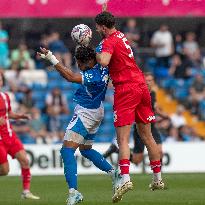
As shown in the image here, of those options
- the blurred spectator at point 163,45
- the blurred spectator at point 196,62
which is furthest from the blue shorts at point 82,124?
the blurred spectator at point 196,62

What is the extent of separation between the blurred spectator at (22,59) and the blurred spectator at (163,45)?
352cm

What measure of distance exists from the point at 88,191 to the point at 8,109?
6.68ft

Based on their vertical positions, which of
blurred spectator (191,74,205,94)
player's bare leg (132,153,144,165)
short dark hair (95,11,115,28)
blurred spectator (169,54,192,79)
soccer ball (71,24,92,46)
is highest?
blurred spectator (169,54,192,79)

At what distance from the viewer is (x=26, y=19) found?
98.0 ft

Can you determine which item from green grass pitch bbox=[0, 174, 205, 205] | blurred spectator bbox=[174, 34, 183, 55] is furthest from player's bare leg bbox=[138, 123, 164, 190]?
blurred spectator bbox=[174, 34, 183, 55]

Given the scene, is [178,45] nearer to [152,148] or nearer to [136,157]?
[136,157]

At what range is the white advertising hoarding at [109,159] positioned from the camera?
23.2m

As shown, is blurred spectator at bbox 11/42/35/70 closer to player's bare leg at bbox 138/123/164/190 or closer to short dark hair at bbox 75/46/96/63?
player's bare leg at bbox 138/123/164/190

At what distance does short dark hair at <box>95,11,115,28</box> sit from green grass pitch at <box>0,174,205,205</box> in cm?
252

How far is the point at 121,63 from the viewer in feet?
46.4

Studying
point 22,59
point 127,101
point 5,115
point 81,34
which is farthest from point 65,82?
point 127,101

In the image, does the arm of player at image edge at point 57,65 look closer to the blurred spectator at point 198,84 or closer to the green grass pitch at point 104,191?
the green grass pitch at point 104,191

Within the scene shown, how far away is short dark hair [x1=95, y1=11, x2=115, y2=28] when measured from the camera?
45.8 ft

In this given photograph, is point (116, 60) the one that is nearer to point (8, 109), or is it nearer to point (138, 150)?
point (8, 109)
